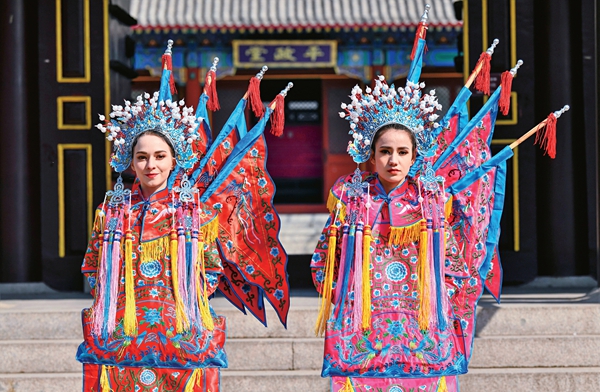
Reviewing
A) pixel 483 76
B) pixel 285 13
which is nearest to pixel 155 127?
pixel 483 76

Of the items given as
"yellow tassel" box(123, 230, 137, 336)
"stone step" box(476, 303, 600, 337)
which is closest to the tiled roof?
"stone step" box(476, 303, 600, 337)

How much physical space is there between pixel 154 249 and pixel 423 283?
1.12 meters

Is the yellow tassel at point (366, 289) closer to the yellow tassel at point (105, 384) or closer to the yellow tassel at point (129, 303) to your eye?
the yellow tassel at point (129, 303)

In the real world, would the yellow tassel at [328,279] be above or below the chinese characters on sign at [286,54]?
below

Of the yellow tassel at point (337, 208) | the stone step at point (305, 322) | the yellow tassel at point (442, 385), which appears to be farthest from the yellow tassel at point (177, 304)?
the stone step at point (305, 322)

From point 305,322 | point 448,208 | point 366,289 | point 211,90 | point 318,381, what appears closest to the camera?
point 366,289

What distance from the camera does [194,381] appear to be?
3.46 m

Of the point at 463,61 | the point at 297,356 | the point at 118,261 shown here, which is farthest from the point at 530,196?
the point at 118,261

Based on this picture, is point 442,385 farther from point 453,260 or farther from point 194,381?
point 194,381

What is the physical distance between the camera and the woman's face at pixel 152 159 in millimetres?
3471

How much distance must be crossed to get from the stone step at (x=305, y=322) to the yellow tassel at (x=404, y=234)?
6.00ft

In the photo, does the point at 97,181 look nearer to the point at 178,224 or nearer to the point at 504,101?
the point at 178,224

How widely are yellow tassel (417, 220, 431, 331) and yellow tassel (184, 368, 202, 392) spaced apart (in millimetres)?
930

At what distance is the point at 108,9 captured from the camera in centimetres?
644
